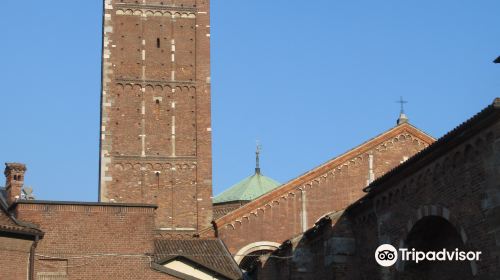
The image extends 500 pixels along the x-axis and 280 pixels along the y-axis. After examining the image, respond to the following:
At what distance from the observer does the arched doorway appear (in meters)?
32.4

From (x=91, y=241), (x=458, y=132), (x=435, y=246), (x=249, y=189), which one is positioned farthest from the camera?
(x=249, y=189)

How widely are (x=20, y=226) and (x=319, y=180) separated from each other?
42.2 ft

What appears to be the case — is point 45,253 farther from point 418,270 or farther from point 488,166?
point 488,166

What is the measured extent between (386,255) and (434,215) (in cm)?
282

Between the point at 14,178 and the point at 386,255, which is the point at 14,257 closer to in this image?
the point at 14,178

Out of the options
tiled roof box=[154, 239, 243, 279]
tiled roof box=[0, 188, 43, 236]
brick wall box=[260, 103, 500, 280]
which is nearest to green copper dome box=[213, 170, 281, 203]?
tiled roof box=[154, 239, 243, 279]

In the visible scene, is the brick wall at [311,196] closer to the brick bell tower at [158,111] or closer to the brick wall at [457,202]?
the brick bell tower at [158,111]

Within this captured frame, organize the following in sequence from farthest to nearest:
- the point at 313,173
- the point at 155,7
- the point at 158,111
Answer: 1. the point at 155,7
2. the point at 158,111
3. the point at 313,173

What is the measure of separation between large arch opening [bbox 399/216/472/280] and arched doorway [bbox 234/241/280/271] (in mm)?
12539

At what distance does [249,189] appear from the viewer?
46750 mm

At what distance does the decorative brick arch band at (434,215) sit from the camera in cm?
1720

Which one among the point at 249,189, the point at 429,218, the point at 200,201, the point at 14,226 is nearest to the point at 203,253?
the point at 200,201

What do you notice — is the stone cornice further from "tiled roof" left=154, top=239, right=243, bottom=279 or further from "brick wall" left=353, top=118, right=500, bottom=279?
"brick wall" left=353, top=118, right=500, bottom=279

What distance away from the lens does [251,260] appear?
3250cm
